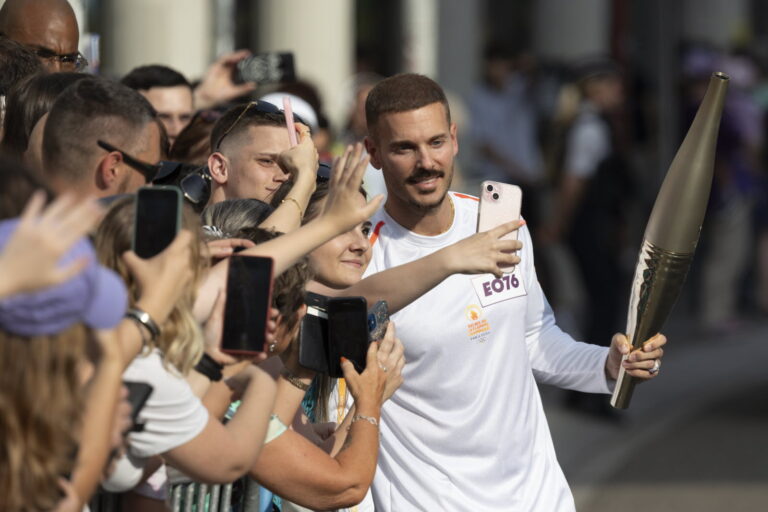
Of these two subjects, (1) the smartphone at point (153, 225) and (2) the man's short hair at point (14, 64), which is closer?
(1) the smartphone at point (153, 225)

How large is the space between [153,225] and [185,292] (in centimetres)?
15

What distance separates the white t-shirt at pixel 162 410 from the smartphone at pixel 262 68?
132 inches

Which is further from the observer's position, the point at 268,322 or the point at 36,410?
the point at 268,322

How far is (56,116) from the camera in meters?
3.90

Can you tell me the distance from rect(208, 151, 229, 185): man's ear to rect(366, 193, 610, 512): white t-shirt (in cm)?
54

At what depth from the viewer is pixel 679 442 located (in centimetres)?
1014

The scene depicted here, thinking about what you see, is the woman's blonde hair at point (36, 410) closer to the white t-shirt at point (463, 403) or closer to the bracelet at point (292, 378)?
the bracelet at point (292, 378)

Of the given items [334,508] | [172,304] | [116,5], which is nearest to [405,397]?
[334,508]

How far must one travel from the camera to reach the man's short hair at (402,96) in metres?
4.78

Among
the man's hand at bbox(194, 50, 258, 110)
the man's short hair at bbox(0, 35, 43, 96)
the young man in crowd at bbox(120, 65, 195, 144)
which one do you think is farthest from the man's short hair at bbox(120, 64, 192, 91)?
the man's short hair at bbox(0, 35, 43, 96)

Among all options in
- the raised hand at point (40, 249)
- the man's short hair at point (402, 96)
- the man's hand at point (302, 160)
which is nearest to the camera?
Result: the raised hand at point (40, 249)

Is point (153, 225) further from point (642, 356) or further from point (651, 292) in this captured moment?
point (642, 356)

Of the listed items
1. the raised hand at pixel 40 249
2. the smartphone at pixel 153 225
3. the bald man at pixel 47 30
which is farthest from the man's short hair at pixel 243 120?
the raised hand at pixel 40 249

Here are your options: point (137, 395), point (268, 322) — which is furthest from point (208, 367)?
point (137, 395)
